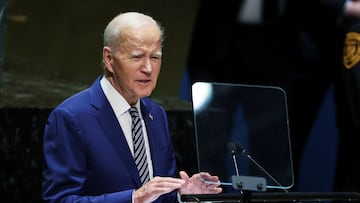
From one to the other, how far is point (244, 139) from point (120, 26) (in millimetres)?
498

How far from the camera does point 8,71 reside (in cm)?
462

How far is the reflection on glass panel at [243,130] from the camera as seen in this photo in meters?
2.61

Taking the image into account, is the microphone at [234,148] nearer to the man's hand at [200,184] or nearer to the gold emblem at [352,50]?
the man's hand at [200,184]

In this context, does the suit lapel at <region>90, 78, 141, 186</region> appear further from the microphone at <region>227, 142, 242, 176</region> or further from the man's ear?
the microphone at <region>227, 142, 242, 176</region>

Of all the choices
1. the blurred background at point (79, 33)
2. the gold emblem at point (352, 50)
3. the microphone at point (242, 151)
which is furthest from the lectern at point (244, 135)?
the blurred background at point (79, 33)

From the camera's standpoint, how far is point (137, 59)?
267 centimetres

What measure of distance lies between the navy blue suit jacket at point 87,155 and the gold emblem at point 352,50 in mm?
1312

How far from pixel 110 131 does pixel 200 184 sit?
0.33m

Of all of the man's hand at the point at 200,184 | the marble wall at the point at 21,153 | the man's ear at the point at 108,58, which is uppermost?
the man's ear at the point at 108,58

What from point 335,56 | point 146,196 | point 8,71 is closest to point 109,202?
point 146,196

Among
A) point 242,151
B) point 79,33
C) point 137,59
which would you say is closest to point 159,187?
point 242,151

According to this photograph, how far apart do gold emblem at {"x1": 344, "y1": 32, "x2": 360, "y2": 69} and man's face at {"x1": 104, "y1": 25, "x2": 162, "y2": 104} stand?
4.08ft

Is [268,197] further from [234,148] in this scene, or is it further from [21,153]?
[21,153]

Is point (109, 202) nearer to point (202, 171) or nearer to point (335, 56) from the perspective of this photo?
point (202, 171)
